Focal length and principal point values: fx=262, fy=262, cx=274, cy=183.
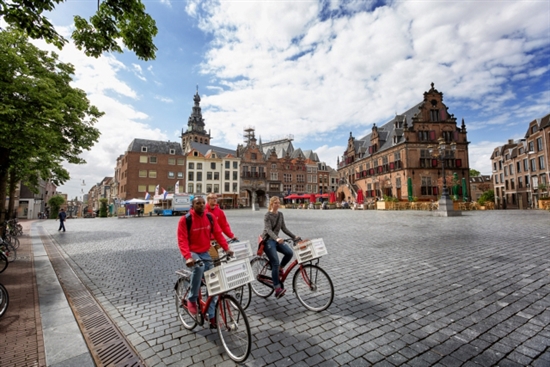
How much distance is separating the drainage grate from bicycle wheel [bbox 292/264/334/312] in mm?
2401

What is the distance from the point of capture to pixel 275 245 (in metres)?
4.59

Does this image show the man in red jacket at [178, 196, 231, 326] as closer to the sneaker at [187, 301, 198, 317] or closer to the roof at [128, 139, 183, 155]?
the sneaker at [187, 301, 198, 317]

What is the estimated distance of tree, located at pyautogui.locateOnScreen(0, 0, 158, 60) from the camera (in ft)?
13.6

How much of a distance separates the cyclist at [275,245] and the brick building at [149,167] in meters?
51.6

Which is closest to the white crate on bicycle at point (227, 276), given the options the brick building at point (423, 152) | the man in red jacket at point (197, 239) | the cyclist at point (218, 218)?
the man in red jacket at point (197, 239)

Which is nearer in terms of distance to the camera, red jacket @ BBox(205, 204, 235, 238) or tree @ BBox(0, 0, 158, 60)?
tree @ BBox(0, 0, 158, 60)

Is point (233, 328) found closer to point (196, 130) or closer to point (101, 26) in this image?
point (101, 26)

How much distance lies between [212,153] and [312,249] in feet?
180

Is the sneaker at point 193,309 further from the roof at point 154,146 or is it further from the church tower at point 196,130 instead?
the church tower at point 196,130

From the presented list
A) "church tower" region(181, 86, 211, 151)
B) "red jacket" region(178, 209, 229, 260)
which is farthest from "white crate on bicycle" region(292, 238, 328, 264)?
"church tower" region(181, 86, 211, 151)

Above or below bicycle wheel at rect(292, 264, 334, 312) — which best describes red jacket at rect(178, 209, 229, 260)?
above

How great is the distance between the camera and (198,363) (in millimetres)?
2820

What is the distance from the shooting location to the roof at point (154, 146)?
5124cm

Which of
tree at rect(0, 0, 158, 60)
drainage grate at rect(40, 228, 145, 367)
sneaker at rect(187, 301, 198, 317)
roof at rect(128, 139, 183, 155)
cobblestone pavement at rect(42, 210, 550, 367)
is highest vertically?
roof at rect(128, 139, 183, 155)
